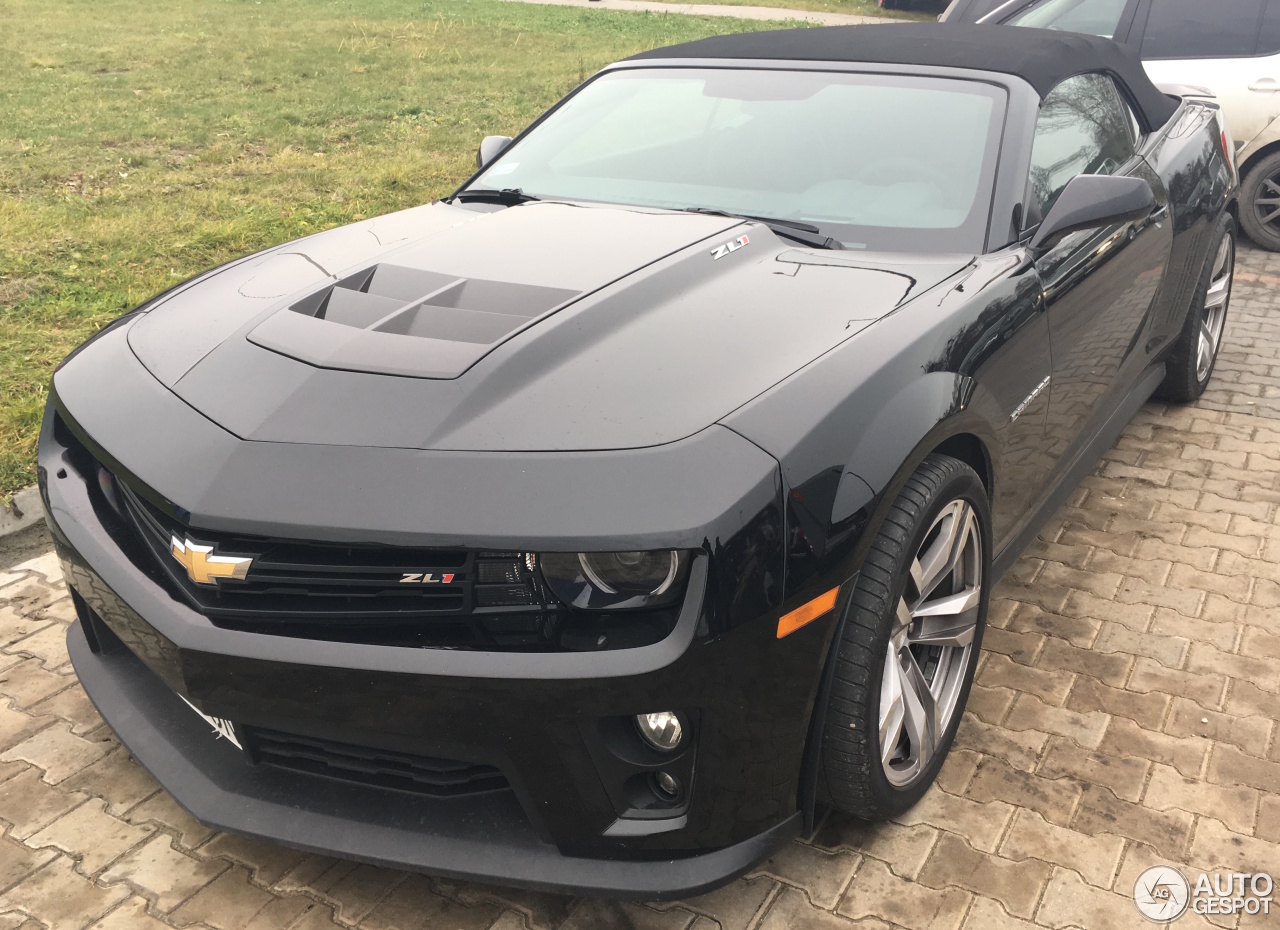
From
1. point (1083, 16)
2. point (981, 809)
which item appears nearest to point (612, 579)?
point (981, 809)

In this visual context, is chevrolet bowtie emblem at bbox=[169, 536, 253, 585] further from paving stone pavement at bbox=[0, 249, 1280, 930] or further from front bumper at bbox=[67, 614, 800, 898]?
paving stone pavement at bbox=[0, 249, 1280, 930]

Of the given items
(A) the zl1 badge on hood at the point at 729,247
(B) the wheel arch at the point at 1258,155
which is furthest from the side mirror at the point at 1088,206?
(B) the wheel arch at the point at 1258,155

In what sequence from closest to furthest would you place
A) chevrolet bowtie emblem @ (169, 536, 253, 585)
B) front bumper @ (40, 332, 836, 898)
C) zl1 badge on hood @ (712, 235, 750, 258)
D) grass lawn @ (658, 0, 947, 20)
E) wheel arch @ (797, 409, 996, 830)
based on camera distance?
front bumper @ (40, 332, 836, 898)
chevrolet bowtie emblem @ (169, 536, 253, 585)
wheel arch @ (797, 409, 996, 830)
zl1 badge on hood @ (712, 235, 750, 258)
grass lawn @ (658, 0, 947, 20)

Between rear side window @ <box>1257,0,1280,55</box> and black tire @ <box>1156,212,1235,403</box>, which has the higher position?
rear side window @ <box>1257,0,1280,55</box>

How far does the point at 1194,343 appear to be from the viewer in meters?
4.66

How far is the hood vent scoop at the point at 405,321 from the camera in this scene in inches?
86.7

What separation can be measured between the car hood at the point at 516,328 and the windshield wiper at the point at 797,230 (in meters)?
0.07

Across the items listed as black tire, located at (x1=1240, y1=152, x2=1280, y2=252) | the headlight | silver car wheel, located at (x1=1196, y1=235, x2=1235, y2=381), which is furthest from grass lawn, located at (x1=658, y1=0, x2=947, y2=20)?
the headlight

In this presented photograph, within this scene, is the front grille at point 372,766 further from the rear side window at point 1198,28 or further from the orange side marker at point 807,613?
the rear side window at point 1198,28

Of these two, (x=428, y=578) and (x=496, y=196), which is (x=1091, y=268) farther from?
(x=428, y=578)

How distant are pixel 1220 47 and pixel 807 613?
6976 millimetres

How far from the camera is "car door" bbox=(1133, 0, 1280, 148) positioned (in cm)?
717

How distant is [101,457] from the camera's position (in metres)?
2.24

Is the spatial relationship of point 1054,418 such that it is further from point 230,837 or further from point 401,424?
point 230,837
